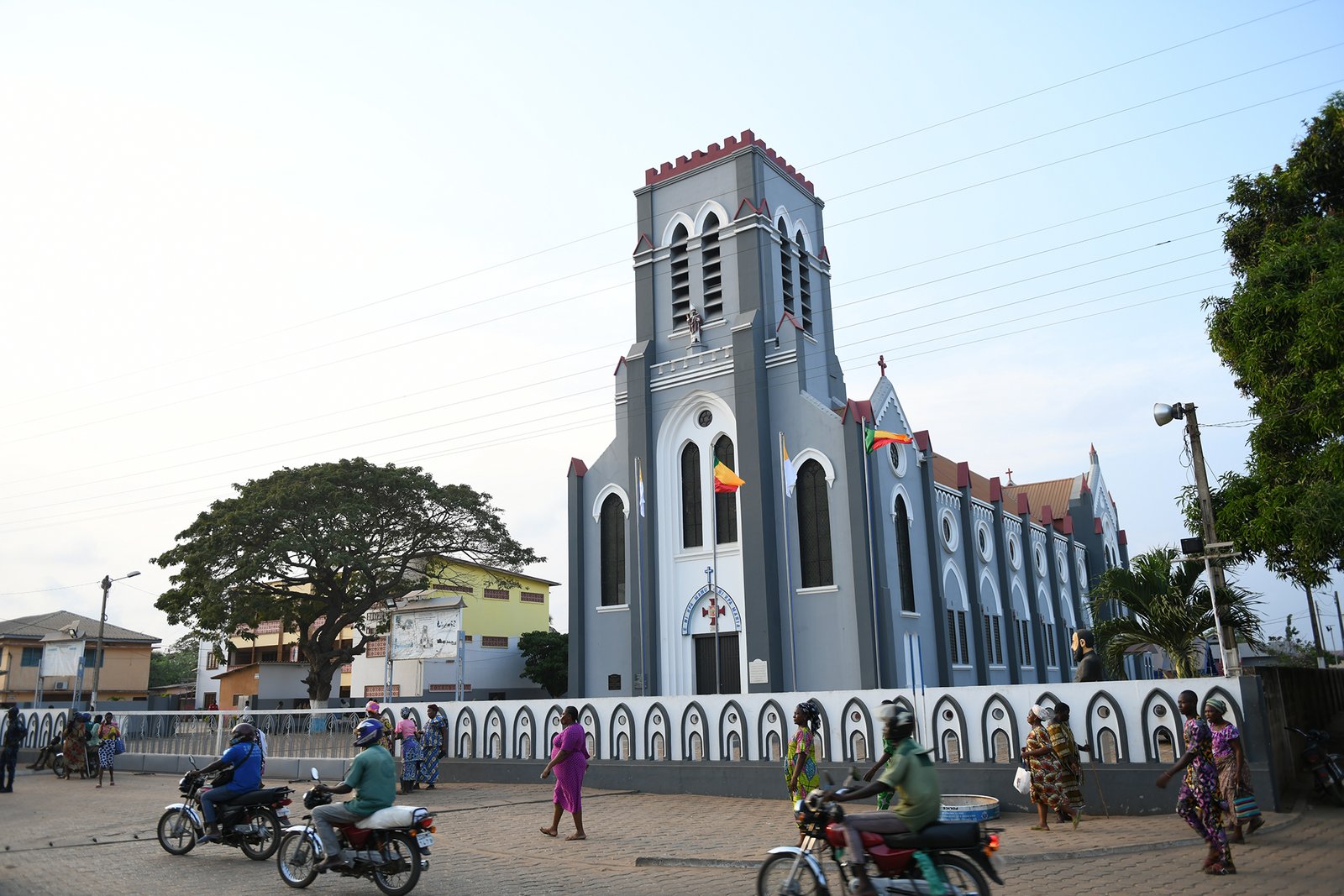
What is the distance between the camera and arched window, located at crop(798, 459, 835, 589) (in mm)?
25516

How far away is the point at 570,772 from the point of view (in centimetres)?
1142

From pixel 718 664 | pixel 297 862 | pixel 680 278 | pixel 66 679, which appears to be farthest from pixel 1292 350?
pixel 66 679

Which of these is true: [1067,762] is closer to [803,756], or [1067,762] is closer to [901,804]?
[803,756]

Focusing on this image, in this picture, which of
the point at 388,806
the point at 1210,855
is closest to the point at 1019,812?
the point at 1210,855

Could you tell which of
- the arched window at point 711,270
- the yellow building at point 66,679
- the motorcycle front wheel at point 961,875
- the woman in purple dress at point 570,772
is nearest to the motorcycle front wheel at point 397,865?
the woman in purple dress at point 570,772

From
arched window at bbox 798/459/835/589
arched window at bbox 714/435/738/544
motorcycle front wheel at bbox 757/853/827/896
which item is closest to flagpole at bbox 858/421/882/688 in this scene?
arched window at bbox 798/459/835/589

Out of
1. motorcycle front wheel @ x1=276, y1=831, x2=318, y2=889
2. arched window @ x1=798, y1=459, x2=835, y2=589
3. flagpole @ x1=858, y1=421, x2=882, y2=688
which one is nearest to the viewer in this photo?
motorcycle front wheel @ x1=276, y1=831, x2=318, y2=889

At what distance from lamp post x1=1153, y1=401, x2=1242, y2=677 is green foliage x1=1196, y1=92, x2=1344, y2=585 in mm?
1203

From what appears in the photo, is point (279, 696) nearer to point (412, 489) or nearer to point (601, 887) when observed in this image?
point (412, 489)

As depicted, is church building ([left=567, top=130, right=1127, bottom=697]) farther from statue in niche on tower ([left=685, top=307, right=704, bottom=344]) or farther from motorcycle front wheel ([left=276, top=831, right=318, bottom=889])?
motorcycle front wheel ([left=276, top=831, right=318, bottom=889])

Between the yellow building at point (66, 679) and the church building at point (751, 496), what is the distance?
3361 cm

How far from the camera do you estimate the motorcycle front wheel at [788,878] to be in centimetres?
640

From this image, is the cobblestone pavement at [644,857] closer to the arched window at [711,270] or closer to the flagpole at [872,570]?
the flagpole at [872,570]

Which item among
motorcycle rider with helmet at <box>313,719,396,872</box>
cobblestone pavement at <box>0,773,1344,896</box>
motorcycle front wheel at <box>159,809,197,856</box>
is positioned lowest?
cobblestone pavement at <box>0,773,1344,896</box>
